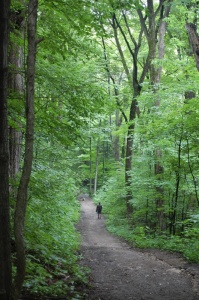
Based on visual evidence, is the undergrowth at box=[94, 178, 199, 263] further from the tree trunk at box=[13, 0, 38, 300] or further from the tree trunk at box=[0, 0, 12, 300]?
the tree trunk at box=[0, 0, 12, 300]

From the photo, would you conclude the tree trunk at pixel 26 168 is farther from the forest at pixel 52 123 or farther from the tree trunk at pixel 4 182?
the tree trunk at pixel 4 182

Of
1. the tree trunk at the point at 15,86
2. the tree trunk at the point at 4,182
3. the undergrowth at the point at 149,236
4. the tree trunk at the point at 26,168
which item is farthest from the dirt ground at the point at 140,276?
the tree trunk at the point at 15,86

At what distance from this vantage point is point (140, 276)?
684cm

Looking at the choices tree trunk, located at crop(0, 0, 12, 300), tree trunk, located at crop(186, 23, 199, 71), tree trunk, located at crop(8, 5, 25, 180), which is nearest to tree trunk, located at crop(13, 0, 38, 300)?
tree trunk, located at crop(0, 0, 12, 300)

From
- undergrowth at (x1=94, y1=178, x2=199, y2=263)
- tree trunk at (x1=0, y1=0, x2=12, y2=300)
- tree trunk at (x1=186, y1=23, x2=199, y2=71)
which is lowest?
undergrowth at (x1=94, y1=178, x2=199, y2=263)

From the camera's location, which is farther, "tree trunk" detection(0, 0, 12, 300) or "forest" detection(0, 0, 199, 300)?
"forest" detection(0, 0, 199, 300)

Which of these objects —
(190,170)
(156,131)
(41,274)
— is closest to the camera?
(41,274)

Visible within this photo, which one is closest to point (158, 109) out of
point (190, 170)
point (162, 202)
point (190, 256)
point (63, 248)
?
point (190, 170)

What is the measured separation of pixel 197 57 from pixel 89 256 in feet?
23.6

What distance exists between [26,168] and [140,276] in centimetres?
478

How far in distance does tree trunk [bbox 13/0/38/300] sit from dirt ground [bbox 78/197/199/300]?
6.64 feet

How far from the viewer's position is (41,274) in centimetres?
502

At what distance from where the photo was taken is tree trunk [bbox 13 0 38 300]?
11.1 feet

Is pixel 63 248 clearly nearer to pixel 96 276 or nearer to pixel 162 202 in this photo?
pixel 96 276
